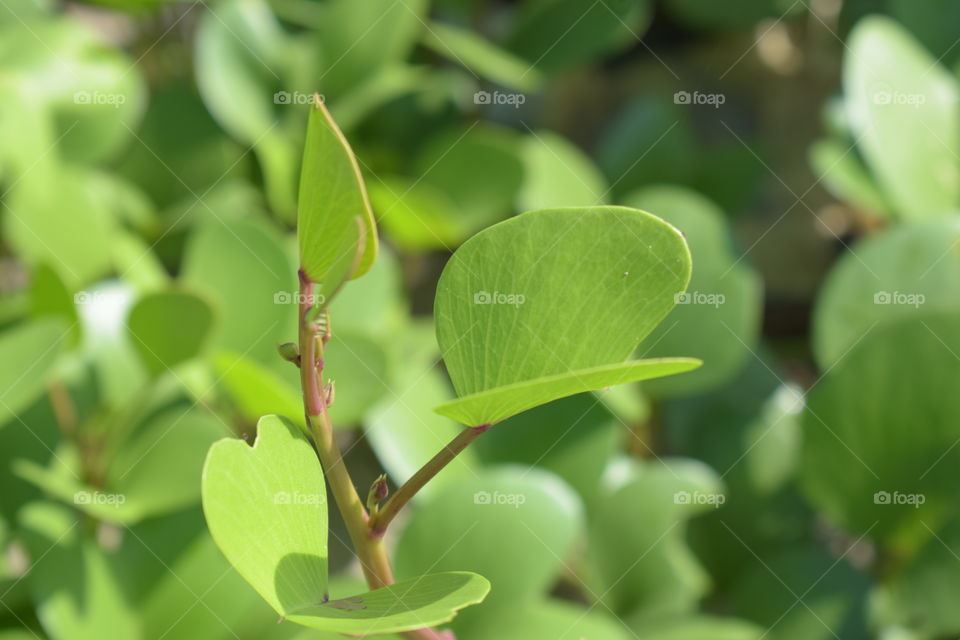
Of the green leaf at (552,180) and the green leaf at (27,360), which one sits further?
the green leaf at (552,180)

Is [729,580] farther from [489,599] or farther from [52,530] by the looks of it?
[52,530]

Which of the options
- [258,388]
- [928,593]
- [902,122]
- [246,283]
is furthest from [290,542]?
[902,122]

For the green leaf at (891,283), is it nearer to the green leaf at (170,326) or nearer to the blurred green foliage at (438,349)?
the blurred green foliage at (438,349)

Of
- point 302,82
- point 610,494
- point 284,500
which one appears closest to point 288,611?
point 284,500

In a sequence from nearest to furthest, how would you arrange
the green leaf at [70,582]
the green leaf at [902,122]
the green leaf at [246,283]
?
the green leaf at [70,582]
the green leaf at [246,283]
the green leaf at [902,122]

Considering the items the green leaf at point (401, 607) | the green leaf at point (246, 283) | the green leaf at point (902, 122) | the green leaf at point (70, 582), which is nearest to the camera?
the green leaf at point (401, 607)

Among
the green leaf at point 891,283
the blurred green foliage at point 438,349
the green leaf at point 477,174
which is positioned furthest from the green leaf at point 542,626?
the green leaf at point 477,174

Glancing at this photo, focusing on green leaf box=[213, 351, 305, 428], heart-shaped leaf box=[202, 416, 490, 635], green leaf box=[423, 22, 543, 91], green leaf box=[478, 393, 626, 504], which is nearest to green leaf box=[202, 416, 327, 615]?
heart-shaped leaf box=[202, 416, 490, 635]

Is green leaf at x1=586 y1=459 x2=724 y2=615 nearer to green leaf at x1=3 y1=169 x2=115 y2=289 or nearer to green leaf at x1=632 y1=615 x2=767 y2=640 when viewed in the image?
green leaf at x1=632 y1=615 x2=767 y2=640
